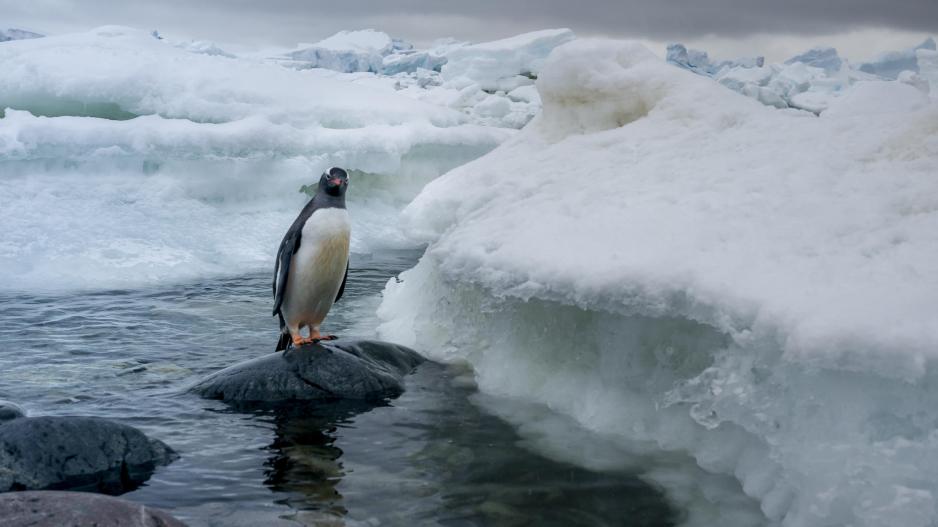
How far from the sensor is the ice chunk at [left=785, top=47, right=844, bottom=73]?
41406 millimetres

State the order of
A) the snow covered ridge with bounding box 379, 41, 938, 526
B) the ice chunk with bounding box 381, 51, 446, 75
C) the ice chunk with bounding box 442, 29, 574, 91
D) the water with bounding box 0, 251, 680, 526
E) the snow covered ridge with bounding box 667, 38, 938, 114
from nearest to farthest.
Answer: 1. the snow covered ridge with bounding box 379, 41, 938, 526
2. the water with bounding box 0, 251, 680, 526
3. the snow covered ridge with bounding box 667, 38, 938, 114
4. the ice chunk with bounding box 442, 29, 574, 91
5. the ice chunk with bounding box 381, 51, 446, 75

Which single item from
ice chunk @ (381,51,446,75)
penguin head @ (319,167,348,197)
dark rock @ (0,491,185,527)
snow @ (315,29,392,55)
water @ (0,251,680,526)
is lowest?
water @ (0,251,680,526)

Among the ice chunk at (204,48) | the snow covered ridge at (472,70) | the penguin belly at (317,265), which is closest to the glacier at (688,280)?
the penguin belly at (317,265)

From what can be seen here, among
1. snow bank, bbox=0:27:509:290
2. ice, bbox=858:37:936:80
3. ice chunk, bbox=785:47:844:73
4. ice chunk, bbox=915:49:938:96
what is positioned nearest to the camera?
snow bank, bbox=0:27:509:290

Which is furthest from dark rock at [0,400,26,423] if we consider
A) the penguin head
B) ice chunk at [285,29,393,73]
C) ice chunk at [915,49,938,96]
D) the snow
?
the snow

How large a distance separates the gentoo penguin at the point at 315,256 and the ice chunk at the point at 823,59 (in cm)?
3943

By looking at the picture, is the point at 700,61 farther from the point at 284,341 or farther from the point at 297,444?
the point at 297,444

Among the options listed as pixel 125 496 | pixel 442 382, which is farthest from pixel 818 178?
pixel 125 496

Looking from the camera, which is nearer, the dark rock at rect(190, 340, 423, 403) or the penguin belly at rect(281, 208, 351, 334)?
the dark rock at rect(190, 340, 423, 403)

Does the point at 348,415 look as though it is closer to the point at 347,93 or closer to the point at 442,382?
the point at 442,382

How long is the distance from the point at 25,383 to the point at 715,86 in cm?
477

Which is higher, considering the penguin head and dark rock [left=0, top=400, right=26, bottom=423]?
the penguin head

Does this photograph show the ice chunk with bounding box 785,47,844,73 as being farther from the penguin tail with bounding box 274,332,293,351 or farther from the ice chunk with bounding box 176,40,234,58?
the penguin tail with bounding box 274,332,293,351

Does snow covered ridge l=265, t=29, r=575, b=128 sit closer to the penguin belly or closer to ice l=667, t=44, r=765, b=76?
ice l=667, t=44, r=765, b=76
